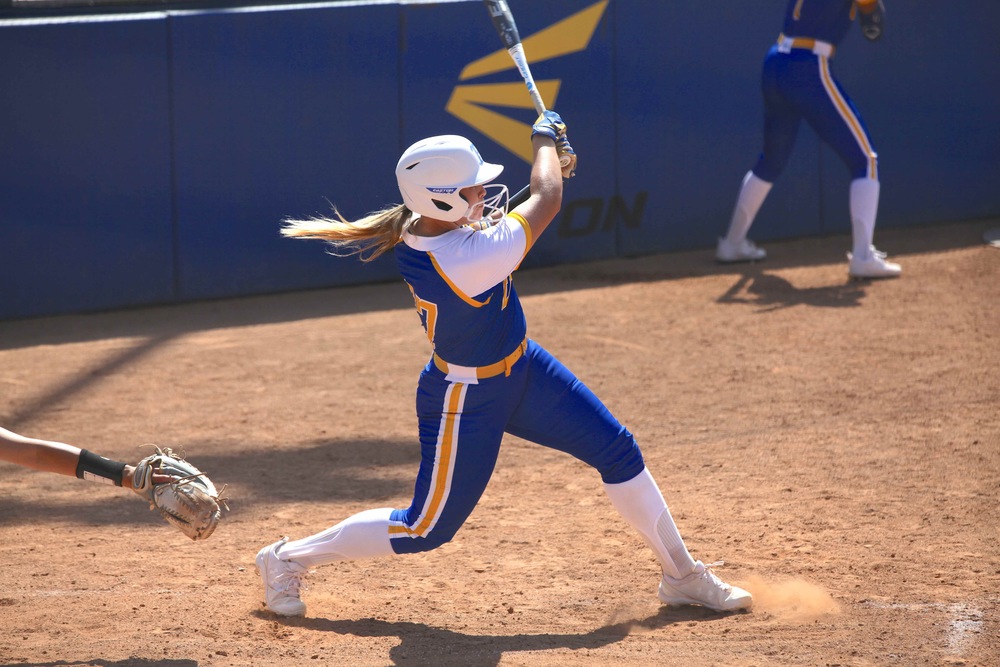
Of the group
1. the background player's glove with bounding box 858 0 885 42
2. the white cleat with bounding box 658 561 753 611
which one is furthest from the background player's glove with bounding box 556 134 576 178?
the background player's glove with bounding box 858 0 885 42

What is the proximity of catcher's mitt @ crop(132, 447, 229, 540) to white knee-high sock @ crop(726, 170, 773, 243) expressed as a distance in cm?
670

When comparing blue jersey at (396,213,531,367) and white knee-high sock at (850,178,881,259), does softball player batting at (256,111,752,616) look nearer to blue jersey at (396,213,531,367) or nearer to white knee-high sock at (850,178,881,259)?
blue jersey at (396,213,531,367)

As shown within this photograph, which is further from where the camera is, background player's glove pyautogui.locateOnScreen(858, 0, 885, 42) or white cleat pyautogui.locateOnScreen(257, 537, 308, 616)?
background player's glove pyautogui.locateOnScreen(858, 0, 885, 42)

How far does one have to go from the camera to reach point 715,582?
4.13 meters

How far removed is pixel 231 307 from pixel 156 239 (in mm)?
776

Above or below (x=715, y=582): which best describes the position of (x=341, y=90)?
above

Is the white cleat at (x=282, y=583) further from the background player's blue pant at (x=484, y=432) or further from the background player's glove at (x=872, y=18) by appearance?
the background player's glove at (x=872, y=18)

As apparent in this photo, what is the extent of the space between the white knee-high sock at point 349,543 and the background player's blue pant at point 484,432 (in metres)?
0.05

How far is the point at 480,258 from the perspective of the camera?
3.67 meters

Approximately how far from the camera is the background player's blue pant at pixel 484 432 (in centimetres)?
386

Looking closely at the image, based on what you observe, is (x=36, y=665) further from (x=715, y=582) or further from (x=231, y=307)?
(x=231, y=307)

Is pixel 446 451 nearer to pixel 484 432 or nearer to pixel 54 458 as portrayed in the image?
pixel 484 432

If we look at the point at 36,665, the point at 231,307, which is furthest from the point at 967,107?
the point at 36,665

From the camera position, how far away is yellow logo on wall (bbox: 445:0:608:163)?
9.69m
